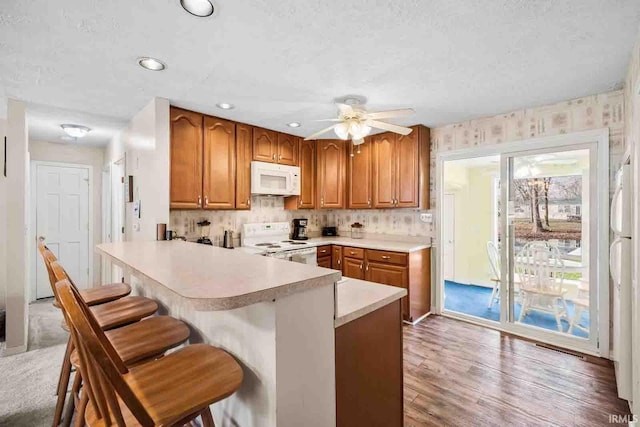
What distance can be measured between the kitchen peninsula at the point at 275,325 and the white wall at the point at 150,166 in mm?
1549

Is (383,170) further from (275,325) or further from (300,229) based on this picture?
(275,325)

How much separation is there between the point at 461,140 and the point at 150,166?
11.1ft

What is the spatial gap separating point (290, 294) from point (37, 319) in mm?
4287

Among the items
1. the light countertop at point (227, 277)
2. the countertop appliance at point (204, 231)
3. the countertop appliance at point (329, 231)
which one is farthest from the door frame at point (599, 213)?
the countertop appliance at point (204, 231)

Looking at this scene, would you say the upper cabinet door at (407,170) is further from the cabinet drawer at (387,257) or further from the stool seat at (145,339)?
the stool seat at (145,339)

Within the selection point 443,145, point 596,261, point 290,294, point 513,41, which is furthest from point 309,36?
point 596,261

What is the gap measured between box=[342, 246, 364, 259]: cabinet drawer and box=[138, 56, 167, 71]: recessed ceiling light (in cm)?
277

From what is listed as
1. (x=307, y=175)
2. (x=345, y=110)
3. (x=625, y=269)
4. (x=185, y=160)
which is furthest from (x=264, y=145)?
(x=625, y=269)

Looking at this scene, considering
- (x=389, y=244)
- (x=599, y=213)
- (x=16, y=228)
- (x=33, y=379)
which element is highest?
(x=599, y=213)

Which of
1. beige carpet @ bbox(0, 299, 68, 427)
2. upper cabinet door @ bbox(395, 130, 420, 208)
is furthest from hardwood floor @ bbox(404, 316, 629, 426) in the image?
beige carpet @ bbox(0, 299, 68, 427)

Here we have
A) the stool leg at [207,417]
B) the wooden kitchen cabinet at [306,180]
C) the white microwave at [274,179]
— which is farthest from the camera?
the wooden kitchen cabinet at [306,180]

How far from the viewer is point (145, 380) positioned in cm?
100

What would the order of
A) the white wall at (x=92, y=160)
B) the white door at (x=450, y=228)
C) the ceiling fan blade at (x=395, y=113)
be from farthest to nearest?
the white door at (x=450, y=228)
the white wall at (x=92, y=160)
the ceiling fan blade at (x=395, y=113)

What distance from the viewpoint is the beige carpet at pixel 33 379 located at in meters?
1.91
